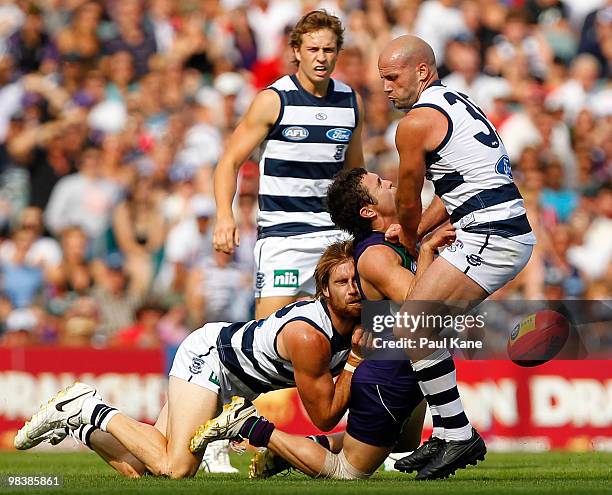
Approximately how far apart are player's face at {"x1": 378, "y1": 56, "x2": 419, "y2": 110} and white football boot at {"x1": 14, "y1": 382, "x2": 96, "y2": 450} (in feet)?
9.65

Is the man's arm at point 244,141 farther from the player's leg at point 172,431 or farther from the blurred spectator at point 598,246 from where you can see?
the blurred spectator at point 598,246

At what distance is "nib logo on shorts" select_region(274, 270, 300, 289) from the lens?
35.6 ft

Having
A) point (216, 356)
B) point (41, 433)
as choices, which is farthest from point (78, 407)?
point (216, 356)

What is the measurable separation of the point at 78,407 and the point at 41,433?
0.32 metres

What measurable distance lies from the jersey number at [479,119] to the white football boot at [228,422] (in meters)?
2.29

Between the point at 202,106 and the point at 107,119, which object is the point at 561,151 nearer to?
the point at 202,106

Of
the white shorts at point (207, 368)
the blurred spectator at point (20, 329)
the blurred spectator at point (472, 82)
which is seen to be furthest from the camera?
the blurred spectator at point (472, 82)

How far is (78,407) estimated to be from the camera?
367 inches

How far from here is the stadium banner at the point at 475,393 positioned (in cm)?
A: 1328

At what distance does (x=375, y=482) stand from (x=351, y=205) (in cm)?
188

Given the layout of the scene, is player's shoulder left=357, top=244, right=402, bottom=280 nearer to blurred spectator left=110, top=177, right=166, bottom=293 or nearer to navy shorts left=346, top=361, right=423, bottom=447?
navy shorts left=346, top=361, right=423, bottom=447

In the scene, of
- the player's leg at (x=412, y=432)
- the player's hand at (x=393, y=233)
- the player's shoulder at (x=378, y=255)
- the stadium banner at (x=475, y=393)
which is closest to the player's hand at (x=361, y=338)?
the player's shoulder at (x=378, y=255)

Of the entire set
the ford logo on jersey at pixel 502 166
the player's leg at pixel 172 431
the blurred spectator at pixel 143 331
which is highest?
the ford logo on jersey at pixel 502 166

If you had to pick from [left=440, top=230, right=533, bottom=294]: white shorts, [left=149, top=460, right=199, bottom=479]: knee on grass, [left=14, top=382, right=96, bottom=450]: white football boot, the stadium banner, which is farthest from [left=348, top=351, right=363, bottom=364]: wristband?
the stadium banner
